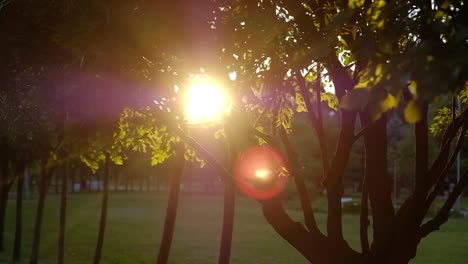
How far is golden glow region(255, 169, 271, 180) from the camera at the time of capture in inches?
291

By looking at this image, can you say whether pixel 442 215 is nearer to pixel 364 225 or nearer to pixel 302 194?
pixel 364 225

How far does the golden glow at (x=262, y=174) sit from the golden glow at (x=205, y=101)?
81 cm

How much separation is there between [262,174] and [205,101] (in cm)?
122

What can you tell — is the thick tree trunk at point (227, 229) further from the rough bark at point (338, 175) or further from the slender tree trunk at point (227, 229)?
the rough bark at point (338, 175)

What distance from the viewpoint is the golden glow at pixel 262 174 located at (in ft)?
24.3

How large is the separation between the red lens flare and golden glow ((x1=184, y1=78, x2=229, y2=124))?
631mm

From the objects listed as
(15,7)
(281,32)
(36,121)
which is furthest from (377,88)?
(36,121)

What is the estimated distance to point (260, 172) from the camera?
24.6 feet

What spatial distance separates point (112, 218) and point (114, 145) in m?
30.2

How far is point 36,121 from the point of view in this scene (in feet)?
37.1

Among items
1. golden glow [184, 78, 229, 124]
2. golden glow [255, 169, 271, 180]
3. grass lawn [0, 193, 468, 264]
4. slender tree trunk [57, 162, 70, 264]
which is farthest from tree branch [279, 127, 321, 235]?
grass lawn [0, 193, 468, 264]

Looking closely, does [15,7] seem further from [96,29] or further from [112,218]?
[112,218]

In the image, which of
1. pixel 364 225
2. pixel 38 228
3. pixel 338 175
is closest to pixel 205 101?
pixel 338 175

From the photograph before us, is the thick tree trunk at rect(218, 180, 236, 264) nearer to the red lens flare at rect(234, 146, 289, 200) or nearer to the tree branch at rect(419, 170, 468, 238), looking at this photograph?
the red lens flare at rect(234, 146, 289, 200)
